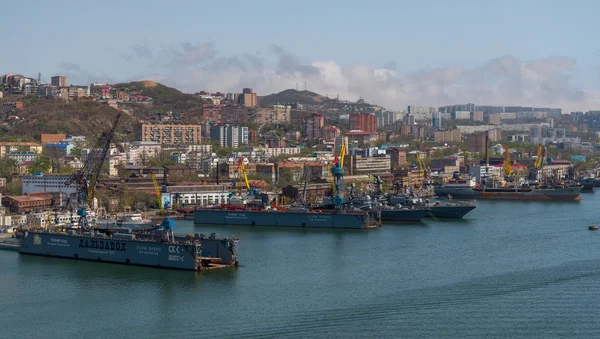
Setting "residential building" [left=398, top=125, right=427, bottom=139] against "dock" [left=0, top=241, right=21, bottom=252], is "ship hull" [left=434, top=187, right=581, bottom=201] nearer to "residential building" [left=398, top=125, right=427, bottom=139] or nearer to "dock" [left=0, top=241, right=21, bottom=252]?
"dock" [left=0, top=241, right=21, bottom=252]

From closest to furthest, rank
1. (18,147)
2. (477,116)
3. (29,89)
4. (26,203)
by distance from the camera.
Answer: (26,203) < (18,147) < (29,89) < (477,116)

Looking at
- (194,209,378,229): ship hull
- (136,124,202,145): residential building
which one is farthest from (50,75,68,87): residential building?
(194,209,378,229): ship hull

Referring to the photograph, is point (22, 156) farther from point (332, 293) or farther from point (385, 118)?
point (385, 118)

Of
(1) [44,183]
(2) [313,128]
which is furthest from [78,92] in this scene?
(1) [44,183]

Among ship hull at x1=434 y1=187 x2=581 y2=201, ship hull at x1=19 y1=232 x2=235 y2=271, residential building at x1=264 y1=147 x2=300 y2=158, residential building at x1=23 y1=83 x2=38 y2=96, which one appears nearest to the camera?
ship hull at x1=19 y1=232 x2=235 y2=271

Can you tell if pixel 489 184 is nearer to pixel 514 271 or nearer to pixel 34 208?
pixel 34 208
